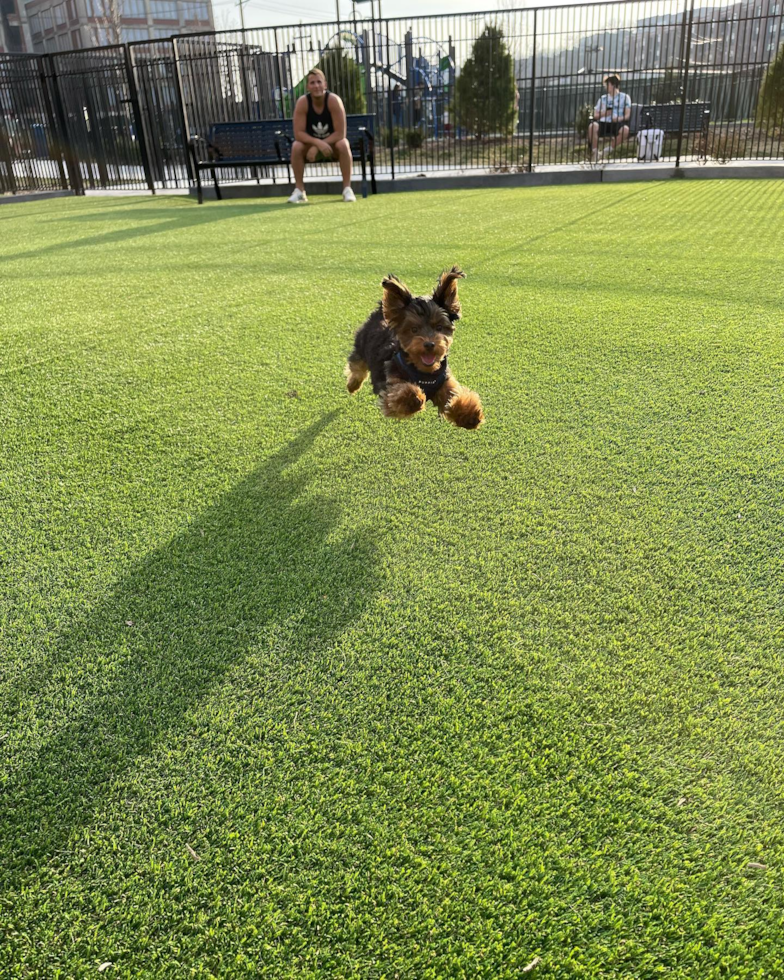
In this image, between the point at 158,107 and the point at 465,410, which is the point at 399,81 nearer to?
the point at 158,107

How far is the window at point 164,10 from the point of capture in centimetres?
6500

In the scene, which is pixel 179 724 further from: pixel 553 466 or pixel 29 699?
pixel 553 466

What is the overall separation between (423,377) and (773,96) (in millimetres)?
17672

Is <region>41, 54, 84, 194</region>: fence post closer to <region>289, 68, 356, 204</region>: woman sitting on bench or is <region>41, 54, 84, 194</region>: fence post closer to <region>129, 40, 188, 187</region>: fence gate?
<region>129, 40, 188, 187</region>: fence gate

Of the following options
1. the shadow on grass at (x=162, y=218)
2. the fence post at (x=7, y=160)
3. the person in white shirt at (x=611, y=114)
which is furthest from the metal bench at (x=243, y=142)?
the person in white shirt at (x=611, y=114)

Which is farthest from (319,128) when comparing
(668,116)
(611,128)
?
(668,116)

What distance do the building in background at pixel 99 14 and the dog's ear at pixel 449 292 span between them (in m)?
67.7

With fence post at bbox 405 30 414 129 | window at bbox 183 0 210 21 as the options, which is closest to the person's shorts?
fence post at bbox 405 30 414 129

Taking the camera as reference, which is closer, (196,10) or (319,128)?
(319,128)

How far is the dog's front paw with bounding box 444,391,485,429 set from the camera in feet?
9.15

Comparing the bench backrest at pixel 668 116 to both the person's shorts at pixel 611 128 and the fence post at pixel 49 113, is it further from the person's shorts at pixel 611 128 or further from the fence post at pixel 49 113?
the fence post at pixel 49 113

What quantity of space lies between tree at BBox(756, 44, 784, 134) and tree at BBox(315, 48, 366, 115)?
9698 mm

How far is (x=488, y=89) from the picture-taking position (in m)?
18.9

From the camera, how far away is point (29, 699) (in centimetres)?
170
